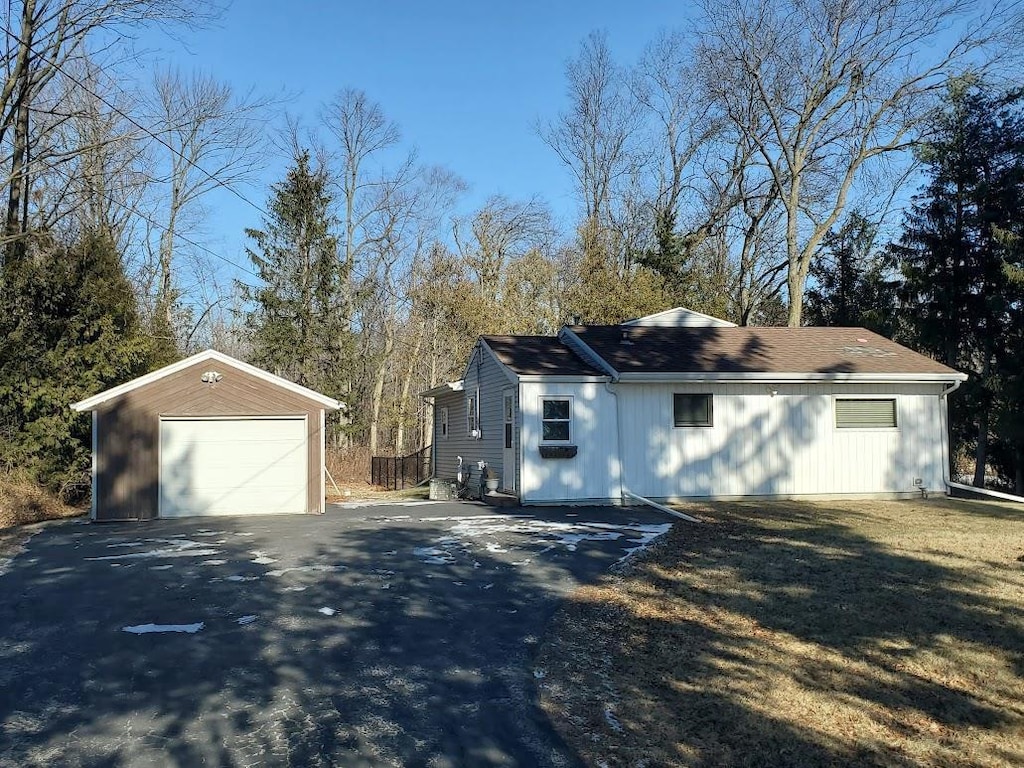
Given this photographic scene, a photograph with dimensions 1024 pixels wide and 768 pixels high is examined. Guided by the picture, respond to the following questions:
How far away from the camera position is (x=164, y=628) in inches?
279

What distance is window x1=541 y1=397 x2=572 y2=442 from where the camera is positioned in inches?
641

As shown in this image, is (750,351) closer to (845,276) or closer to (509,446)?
(509,446)

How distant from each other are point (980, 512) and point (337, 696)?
13101mm

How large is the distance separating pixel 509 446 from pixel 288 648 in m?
11.1

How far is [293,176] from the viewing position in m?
30.0

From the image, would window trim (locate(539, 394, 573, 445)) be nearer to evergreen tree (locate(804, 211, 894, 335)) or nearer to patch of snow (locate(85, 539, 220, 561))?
patch of snow (locate(85, 539, 220, 561))

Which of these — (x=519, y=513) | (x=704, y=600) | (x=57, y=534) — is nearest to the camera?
(x=704, y=600)

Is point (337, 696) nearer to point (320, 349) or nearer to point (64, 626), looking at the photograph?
point (64, 626)

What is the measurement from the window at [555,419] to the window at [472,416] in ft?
12.1

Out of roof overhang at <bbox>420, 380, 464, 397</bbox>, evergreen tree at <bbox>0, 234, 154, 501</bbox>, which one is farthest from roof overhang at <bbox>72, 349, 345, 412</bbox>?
roof overhang at <bbox>420, 380, 464, 397</bbox>

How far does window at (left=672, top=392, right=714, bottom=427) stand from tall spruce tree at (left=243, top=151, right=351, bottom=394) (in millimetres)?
16176

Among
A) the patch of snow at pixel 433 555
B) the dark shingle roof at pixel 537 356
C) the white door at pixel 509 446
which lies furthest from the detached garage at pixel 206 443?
the patch of snow at pixel 433 555

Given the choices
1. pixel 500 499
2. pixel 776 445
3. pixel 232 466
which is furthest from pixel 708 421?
pixel 232 466

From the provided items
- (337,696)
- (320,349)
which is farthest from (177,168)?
(337,696)
